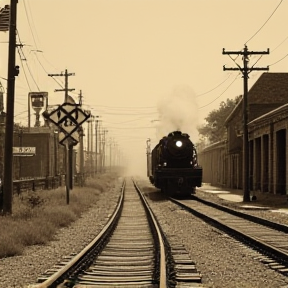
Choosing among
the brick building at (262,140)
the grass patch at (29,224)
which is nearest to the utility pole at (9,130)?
the grass patch at (29,224)

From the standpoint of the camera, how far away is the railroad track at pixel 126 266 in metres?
7.61

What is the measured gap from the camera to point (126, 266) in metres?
9.27

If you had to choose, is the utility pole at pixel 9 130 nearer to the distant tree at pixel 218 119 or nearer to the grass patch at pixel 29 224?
the grass patch at pixel 29 224

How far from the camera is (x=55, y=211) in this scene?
733 inches

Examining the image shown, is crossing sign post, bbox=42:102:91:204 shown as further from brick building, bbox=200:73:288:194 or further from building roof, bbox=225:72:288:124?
building roof, bbox=225:72:288:124

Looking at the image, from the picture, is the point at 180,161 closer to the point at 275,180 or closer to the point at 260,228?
the point at 275,180

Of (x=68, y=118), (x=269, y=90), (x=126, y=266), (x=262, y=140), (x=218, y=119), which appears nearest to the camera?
(x=126, y=266)

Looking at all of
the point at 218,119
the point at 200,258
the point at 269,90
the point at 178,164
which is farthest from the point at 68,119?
the point at 218,119

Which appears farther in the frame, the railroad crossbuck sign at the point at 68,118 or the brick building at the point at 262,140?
the brick building at the point at 262,140

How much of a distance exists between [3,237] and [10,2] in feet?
30.5

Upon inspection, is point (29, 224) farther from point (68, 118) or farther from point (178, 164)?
point (178, 164)

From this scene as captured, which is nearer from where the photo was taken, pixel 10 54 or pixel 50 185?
pixel 10 54

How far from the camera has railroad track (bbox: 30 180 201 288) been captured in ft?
25.0

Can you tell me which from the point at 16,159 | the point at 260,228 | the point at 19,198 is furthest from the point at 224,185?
the point at 260,228
